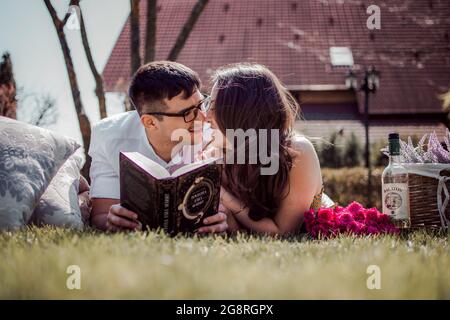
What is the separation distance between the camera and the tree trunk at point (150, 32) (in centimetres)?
520

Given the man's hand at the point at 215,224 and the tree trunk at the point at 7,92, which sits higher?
the tree trunk at the point at 7,92

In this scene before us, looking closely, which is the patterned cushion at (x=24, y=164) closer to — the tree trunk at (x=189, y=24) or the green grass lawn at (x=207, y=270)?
the green grass lawn at (x=207, y=270)

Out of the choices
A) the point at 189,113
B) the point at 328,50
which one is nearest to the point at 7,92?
the point at 189,113

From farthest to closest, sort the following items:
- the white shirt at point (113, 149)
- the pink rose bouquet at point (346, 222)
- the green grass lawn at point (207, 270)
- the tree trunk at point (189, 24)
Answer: the tree trunk at point (189, 24) → the white shirt at point (113, 149) → the pink rose bouquet at point (346, 222) → the green grass lawn at point (207, 270)

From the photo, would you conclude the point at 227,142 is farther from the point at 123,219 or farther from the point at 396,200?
the point at 396,200

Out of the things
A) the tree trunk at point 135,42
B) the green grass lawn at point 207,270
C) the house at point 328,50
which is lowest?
the green grass lawn at point 207,270

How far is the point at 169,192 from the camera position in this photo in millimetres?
2391

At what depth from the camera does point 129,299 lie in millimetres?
1375

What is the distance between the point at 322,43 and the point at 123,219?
1774 centimetres

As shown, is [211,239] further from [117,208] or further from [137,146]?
[137,146]

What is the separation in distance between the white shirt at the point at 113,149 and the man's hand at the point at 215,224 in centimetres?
78

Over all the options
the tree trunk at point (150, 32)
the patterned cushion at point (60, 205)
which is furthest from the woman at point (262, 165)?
the tree trunk at point (150, 32)

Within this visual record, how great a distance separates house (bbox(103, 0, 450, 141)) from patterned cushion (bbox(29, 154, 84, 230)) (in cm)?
1404

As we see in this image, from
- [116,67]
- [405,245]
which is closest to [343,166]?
[116,67]
